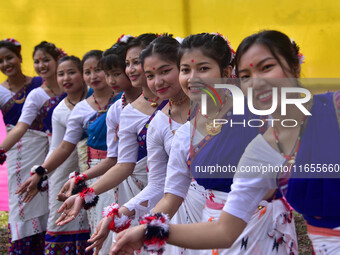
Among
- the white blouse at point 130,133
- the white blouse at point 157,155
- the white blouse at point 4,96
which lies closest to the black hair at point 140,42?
the white blouse at point 130,133

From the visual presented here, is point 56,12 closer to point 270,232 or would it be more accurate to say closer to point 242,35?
point 242,35

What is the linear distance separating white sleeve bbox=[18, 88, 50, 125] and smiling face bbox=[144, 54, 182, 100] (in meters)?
2.25

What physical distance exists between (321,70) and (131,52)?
1559 mm

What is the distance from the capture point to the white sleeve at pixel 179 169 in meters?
2.13

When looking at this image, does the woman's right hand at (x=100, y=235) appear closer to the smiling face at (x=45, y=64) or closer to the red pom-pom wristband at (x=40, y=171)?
the red pom-pom wristband at (x=40, y=171)

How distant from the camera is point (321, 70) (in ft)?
12.6

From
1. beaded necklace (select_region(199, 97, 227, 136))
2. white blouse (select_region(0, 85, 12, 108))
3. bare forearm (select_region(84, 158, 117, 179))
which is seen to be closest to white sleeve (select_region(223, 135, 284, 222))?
beaded necklace (select_region(199, 97, 227, 136))

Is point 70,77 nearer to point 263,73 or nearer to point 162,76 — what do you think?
point 162,76

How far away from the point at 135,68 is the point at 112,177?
24.5 inches

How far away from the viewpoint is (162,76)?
8.34ft

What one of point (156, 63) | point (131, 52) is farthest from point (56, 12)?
point (156, 63)

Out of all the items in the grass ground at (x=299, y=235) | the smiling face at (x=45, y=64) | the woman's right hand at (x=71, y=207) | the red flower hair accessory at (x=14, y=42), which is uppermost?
the red flower hair accessory at (x=14, y=42)

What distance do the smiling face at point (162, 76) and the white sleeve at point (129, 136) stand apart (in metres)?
0.35

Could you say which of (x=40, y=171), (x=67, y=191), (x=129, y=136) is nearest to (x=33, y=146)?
(x=40, y=171)
